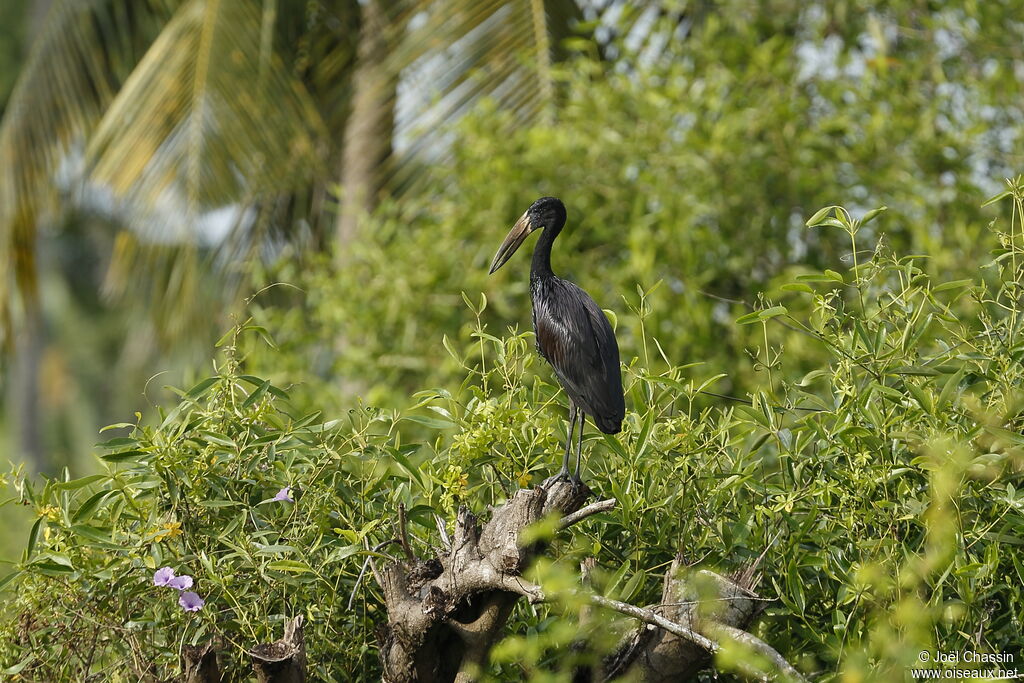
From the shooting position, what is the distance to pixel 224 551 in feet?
9.64

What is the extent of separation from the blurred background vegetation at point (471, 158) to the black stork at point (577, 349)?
161 cm

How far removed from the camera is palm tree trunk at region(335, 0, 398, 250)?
26.3 ft

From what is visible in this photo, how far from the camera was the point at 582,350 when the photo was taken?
9.53ft

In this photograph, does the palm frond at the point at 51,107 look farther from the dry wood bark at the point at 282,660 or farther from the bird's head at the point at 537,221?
the dry wood bark at the point at 282,660

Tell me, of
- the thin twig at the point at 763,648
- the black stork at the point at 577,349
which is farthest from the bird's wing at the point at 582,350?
the thin twig at the point at 763,648

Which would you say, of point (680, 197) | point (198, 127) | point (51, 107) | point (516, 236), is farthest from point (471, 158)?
point (51, 107)

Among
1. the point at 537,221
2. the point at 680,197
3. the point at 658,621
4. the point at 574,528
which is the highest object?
the point at 537,221

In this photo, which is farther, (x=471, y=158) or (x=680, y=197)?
(x=471, y=158)

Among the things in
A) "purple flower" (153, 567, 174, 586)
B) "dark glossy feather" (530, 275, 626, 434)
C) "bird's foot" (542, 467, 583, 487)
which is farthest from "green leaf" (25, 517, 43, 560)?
"dark glossy feather" (530, 275, 626, 434)

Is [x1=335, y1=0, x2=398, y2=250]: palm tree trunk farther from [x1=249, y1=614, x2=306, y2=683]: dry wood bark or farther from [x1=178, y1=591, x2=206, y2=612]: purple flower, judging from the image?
[x1=249, y1=614, x2=306, y2=683]: dry wood bark

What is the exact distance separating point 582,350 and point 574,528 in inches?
18.5

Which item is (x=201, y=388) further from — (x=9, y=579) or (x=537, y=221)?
(x=537, y=221)

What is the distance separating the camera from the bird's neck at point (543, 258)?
3.18 m

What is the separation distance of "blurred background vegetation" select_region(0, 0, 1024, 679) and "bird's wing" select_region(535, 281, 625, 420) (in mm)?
1662
